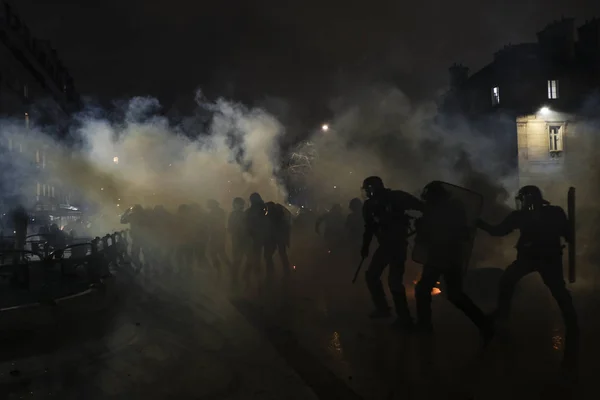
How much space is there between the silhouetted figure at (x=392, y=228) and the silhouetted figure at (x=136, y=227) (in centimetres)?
754

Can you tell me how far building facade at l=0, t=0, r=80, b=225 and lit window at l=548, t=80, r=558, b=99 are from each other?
25411mm

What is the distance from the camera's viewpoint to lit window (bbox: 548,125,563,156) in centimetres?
2967

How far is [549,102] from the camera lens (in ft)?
96.4

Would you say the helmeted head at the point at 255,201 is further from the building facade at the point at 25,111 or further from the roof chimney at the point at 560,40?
the roof chimney at the point at 560,40

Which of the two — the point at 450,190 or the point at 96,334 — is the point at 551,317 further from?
the point at 96,334

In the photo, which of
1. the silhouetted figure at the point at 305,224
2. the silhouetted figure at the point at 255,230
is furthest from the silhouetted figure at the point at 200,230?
the silhouetted figure at the point at 305,224

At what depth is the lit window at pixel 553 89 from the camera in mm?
29406

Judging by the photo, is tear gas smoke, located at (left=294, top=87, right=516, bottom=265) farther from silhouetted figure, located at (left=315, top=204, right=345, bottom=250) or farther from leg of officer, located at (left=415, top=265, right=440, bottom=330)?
leg of officer, located at (left=415, top=265, right=440, bottom=330)

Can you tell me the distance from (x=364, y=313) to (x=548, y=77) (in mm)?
27284

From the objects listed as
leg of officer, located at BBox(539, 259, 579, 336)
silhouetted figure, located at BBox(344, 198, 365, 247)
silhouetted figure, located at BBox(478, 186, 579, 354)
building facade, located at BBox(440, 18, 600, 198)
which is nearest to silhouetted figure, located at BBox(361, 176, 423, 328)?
silhouetted figure, located at BBox(478, 186, 579, 354)

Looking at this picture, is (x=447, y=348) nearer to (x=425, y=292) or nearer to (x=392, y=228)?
(x=425, y=292)

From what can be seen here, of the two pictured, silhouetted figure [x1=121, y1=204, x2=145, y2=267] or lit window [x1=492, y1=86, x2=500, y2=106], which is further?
lit window [x1=492, y1=86, x2=500, y2=106]

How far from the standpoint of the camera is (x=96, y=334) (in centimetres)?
579

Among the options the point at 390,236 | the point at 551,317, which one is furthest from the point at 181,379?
the point at 551,317
